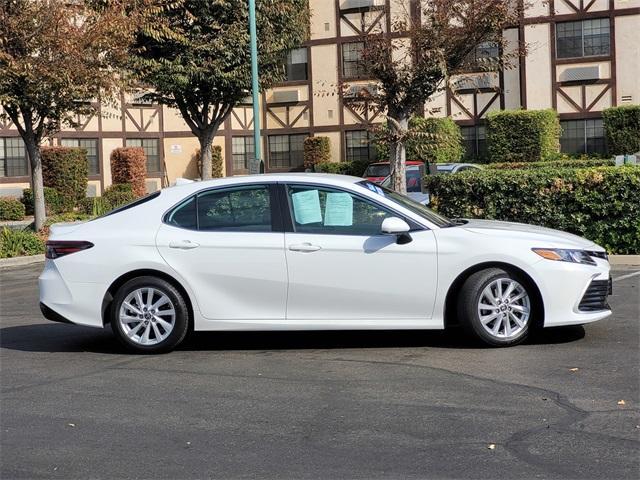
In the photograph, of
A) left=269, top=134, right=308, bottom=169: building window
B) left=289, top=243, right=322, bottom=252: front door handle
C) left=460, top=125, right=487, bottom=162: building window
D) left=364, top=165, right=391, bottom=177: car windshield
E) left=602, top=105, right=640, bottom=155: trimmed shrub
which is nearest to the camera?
left=289, top=243, right=322, bottom=252: front door handle

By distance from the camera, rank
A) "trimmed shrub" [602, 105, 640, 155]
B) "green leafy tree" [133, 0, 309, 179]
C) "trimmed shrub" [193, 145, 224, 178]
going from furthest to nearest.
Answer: "trimmed shrub" [193, 145, 224, 178]
"trimmed shrub" [602, 105, 640, 155]
"green leafy tree" [133, 0, 309, 179]

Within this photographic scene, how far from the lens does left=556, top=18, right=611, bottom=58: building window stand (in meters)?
32.7

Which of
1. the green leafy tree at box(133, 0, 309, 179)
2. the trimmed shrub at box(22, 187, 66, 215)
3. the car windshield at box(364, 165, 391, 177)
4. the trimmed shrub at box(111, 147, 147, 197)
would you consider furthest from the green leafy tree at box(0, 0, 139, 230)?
the trimmed shrub at box(111, 147, 147, 197)

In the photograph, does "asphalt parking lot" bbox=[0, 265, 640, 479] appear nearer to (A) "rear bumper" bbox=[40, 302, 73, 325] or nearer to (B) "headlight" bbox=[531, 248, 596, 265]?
(A) "rear bumper" bbox=[40, 302, 73, 325]

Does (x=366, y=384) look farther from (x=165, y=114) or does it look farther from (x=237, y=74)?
(x=165, y=114)

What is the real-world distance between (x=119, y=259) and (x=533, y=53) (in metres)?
27.0

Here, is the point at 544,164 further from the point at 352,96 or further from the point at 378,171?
the point at 352,96

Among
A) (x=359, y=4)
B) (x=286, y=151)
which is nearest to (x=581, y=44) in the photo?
(x=359, y=4)

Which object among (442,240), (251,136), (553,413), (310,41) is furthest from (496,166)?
(553,413)

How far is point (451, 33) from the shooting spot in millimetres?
20688

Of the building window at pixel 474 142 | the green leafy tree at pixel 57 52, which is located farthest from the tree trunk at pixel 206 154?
the building window at pixel 474 142

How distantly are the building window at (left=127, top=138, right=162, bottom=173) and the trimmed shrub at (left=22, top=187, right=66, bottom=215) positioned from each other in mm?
5973

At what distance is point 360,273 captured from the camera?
27.9ft

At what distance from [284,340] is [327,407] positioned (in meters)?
2.73
